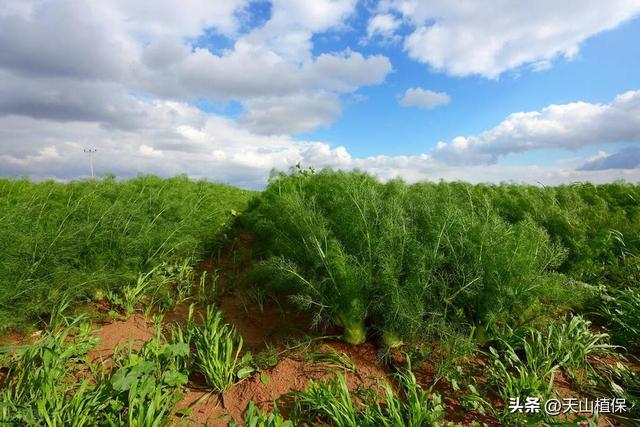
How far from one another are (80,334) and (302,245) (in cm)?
195

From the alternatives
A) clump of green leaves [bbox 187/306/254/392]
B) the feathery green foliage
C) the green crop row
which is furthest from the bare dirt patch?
the green crop row

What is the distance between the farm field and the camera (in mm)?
2723

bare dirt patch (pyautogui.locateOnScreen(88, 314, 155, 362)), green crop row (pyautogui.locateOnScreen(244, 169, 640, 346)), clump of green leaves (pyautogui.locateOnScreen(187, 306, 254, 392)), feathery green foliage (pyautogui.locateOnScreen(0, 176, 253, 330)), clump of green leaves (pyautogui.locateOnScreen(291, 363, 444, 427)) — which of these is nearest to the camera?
clump of green leaves (pyautogui.locateOnScreen(291, 363, 444, 427))

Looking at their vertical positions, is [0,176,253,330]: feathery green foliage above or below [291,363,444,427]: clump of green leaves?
above

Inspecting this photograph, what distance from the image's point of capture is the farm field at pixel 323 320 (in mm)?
2723

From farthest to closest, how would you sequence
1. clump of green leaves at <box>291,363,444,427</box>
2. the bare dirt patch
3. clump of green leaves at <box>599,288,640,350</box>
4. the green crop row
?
1. clump of green leaves at <box>599,288,640,350</box>
2. the bare dirt patch
3. the green crop row
4. clump of green leaves at <box>291,363,444,427</box>

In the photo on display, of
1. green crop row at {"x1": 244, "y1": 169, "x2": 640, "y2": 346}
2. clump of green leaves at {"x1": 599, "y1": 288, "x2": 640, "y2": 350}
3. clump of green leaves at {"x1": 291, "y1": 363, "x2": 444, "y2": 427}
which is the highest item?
green crop row at {"x1": 244, "y1": 169, "x2": 640, "y2": 346}

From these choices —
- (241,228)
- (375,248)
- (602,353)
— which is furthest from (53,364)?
(602,353)

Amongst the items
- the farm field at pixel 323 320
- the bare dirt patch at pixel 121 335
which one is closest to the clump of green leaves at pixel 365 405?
the farm field at pixel 323 320

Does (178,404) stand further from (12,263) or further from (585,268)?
(585,268)

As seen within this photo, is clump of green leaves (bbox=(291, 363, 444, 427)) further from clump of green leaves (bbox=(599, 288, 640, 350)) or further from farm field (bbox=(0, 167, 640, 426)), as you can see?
clump of green leaves (bbox=(599, 288, 640, 350))

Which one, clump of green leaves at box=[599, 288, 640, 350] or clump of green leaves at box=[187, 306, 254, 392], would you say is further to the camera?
clump of green leaves at box=[599, 288, 640, 350]

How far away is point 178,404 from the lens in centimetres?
286

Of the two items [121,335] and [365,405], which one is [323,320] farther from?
[121,335]
